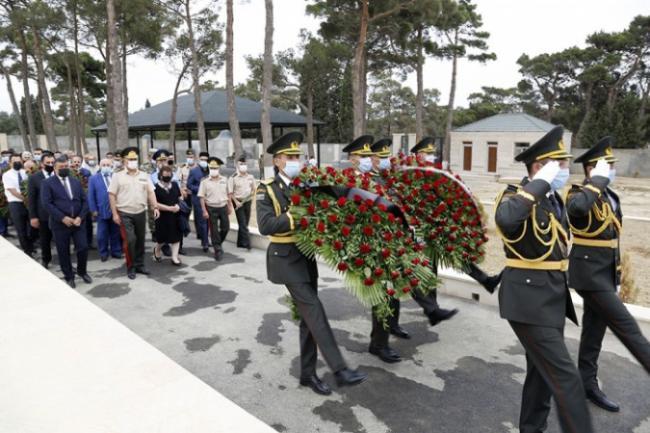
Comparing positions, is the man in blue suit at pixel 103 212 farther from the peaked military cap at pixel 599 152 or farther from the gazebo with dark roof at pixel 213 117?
the gazebo with dark roof at pixel 213 117

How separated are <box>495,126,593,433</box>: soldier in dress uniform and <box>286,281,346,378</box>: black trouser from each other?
1245mm

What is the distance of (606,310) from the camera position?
11.7 ft

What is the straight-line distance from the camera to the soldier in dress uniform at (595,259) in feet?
11.8

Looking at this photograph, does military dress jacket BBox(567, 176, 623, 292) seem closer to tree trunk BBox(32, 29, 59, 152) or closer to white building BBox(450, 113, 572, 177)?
white building BBox(450, 113, 572, 177)

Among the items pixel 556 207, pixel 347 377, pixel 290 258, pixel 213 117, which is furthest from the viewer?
pixel 213 117

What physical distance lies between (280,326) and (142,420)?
113 inches

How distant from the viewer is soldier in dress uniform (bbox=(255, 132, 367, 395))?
376cm

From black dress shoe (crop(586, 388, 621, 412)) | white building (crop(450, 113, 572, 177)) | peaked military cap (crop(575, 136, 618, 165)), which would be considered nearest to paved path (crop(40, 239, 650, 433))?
black dress shoe (crop(586, 388, 621, 412))

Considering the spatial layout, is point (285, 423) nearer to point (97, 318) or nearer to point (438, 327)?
point (97, 318)

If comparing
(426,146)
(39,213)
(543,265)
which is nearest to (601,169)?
(543,265)

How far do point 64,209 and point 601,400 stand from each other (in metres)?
6.62

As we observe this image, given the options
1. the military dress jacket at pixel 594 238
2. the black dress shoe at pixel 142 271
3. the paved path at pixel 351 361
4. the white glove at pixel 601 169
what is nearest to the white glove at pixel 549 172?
the military dress jacket at pixel 594 238

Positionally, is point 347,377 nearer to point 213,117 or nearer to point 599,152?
point 599,152

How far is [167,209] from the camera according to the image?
7844mm
